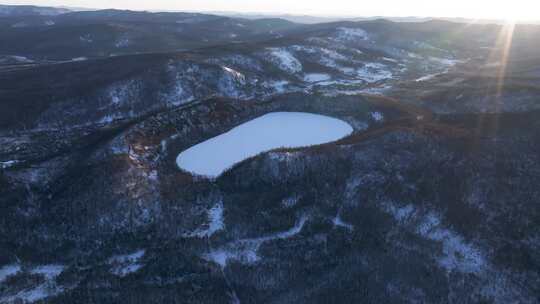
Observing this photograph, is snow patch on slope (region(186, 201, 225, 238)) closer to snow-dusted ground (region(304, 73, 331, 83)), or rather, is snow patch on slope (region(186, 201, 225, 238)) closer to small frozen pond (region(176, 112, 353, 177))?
small frozen pond (region(176, 112, 353, 177))

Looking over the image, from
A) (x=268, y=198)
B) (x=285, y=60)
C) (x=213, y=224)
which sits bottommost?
(x=213, y=224)

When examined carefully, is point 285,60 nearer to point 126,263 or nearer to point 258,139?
point 258,139

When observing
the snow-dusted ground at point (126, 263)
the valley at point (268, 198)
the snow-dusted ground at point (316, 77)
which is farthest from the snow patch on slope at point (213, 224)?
the snow-dusted ground at point (316, 77)

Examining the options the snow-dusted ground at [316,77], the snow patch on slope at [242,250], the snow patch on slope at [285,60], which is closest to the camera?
the snow patch on slope at [242,250]

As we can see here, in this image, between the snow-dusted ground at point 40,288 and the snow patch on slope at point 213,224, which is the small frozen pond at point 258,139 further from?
the snow-dusted ground at point 40,288

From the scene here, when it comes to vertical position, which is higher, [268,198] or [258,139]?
[258,139]

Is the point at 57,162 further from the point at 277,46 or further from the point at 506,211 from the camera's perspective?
the point at 277,46

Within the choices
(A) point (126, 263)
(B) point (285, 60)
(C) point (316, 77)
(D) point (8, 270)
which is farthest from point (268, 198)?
(B) point (285, 60)

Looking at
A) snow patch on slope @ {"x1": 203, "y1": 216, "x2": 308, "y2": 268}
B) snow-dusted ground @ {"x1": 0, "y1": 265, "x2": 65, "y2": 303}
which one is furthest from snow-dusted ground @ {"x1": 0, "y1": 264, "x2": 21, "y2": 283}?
snow patch on slope @ {"x1": 203, "y1": 216, "x2": 308, "y2": 268}

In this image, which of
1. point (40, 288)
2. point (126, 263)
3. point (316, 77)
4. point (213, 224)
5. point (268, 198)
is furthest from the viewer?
point (316, 77)
